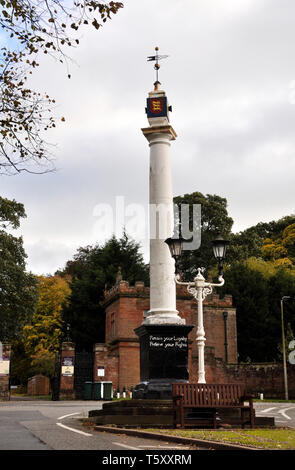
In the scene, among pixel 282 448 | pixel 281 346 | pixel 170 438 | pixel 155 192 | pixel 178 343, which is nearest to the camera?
pixel 282 448

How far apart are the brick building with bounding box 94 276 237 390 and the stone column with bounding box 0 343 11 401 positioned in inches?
246

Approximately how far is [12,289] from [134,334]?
885 centimetres

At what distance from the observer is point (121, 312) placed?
1681 inches

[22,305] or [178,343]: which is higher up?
[22,305]

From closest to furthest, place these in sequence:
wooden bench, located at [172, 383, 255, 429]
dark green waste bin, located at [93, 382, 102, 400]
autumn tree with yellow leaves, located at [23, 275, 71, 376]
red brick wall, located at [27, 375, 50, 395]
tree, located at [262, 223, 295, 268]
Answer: wooden bench, located at [172, 383, 255, 429] → dark green waste bin, located at [93, 382, 102, 400] → autumn tree with yellow leaves, located at [23, 275, 71, 376] → red brick wall, located at [27, 375, 50, 395] → tree, located at [262, 223, 295, 268]

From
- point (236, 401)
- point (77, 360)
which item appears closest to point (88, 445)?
point (236, 401)

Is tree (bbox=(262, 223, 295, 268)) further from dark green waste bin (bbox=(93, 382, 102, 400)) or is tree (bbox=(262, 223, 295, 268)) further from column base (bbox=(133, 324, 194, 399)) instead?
column base (bbox=(133, 324, 194, 399))

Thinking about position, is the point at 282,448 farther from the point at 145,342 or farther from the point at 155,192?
the point at 155,192

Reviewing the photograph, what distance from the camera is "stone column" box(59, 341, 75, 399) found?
125 feet

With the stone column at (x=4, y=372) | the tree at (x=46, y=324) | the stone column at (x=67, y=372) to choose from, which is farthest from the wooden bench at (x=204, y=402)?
the tree at (x=46, y=324)

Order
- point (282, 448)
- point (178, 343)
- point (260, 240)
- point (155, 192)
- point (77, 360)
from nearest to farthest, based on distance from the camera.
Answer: point (282, 448), point (178, 343), point (155, 192), point (77, 360), point (260, 240)

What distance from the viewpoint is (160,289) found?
18.9 m

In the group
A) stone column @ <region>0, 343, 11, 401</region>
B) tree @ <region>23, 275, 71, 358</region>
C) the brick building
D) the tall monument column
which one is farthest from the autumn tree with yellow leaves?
the tall monument column

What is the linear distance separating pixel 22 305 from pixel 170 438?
31.5 m
